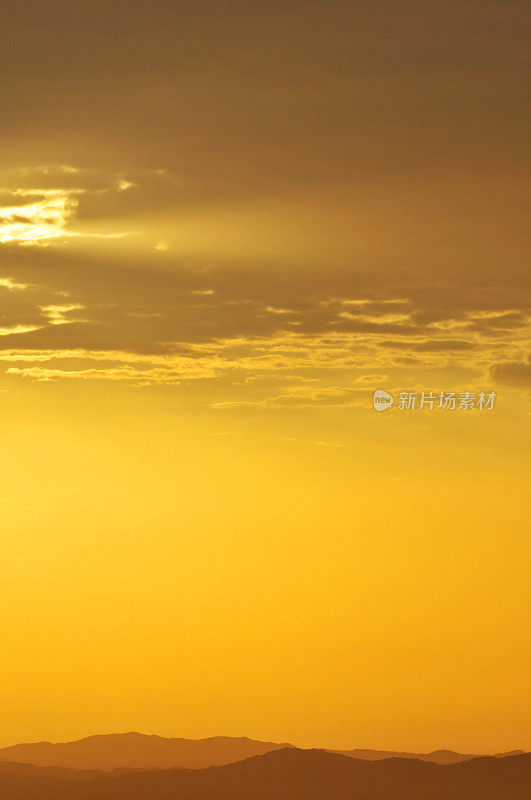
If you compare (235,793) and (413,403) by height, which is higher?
(413,403)

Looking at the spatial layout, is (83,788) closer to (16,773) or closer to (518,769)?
(16,773)

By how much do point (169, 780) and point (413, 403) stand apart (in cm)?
13474

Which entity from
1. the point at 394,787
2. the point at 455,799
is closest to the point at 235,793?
the point at 394,787

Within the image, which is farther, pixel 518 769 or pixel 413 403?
pixel 518 769

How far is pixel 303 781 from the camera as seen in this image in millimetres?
157250

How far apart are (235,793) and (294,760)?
14.6 metres

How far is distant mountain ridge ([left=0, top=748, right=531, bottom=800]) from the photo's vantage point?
144 metres

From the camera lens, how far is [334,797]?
146 m

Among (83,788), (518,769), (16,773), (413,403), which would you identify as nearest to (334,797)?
(518,769)

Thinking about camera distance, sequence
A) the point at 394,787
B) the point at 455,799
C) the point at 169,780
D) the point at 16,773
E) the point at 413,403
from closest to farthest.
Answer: the point at 413,403 < the point at 455,799 < the point at 394,787 < the point at 169,780 < the point at 16,773

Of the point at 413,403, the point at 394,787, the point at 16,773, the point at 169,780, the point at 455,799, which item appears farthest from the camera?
the point at 16,773

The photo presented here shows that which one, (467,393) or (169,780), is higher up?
(467,393)

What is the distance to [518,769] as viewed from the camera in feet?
471

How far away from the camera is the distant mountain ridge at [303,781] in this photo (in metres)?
144
